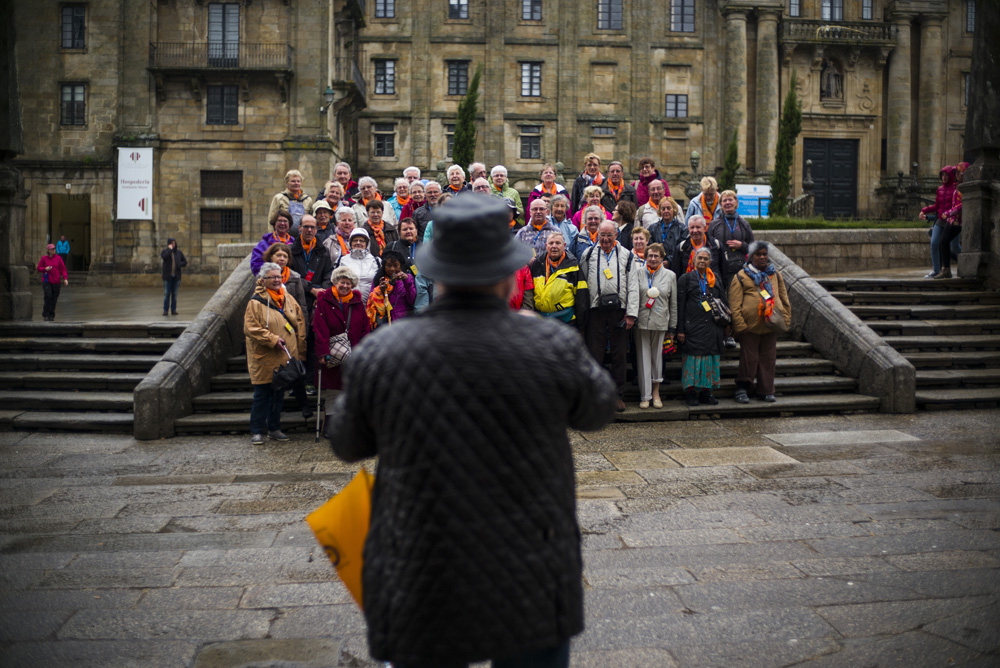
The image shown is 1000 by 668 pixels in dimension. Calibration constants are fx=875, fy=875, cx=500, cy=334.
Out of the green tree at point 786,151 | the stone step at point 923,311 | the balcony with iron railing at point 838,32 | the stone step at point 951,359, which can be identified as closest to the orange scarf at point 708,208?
the stone step at point 923,311

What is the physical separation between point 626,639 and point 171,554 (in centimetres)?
306

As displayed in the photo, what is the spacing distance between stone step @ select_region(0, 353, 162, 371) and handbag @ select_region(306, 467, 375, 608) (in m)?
9.49

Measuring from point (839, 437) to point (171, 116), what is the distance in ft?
108

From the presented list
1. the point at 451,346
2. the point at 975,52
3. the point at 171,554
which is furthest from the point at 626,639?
the point at 975,52

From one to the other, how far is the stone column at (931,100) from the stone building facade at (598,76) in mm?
120

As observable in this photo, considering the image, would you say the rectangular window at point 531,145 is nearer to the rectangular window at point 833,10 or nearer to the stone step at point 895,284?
the rectangular window at point 833,10

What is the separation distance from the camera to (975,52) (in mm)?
14016

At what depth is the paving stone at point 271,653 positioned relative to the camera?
160 inches

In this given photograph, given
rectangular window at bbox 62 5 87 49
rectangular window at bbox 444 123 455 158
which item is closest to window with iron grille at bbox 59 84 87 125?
rectangular window at bbox 62 5 87 49

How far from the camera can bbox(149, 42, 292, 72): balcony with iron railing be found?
114ft

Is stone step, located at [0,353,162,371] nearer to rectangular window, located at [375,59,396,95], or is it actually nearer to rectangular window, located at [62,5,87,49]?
rectangular window, located at [62,5,87,49]

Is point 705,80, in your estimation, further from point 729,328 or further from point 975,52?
point 729,328

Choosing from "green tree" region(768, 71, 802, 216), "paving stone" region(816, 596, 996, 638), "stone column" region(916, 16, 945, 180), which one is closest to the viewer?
"paving stone" region(816, 596, 996, 638)

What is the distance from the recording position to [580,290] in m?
10.2
